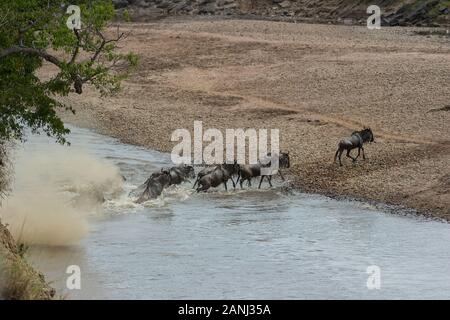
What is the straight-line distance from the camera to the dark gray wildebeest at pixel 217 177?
3154 cm

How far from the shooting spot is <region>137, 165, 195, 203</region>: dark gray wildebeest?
3067cm

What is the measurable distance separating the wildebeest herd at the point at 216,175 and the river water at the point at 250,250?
376 millimetres

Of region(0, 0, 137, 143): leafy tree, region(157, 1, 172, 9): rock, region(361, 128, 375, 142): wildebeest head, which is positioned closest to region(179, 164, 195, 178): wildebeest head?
region(361, 128, 375, 142): wildebeest head

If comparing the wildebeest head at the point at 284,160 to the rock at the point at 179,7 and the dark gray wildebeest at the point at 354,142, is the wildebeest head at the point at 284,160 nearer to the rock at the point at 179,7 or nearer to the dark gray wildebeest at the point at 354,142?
the dark gray wildebeest at the point at 354,142

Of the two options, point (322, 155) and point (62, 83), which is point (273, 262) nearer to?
point (62, 83)

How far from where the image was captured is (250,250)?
24781mm

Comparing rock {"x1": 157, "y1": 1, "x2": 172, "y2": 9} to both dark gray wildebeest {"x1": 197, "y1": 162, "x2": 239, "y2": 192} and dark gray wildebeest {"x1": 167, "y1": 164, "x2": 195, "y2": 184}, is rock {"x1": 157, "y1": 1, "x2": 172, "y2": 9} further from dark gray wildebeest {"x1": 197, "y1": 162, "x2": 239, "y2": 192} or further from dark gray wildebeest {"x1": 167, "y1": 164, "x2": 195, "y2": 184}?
dark gray wildebeest {"x1": 197, "y1": 162, "x2": 239, "y2": 192}

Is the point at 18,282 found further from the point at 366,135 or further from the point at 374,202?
the point at 366,135

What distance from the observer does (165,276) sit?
2231 cm

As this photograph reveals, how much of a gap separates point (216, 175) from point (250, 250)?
728cm

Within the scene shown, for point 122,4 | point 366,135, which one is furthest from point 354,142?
point 122,4

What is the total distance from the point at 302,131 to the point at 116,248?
692 inches

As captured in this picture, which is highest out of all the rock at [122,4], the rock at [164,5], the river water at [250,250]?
the rock at [122,4]

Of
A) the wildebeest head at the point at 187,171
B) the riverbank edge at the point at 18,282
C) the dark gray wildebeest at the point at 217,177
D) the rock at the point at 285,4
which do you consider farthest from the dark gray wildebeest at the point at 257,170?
the rock at the point at 285,4
